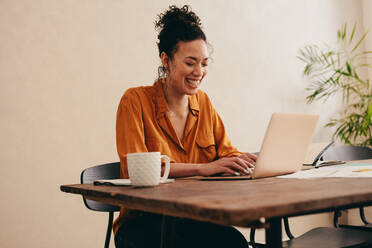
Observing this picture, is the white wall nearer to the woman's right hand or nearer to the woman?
the woman

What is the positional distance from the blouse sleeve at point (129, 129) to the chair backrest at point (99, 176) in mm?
169

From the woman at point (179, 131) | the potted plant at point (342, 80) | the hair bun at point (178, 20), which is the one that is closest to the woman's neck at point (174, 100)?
the woman at point (179, 131)

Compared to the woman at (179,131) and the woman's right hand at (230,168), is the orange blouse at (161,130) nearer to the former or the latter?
the woman at (179,131)

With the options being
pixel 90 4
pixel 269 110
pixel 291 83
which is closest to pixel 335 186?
pixel 90 4

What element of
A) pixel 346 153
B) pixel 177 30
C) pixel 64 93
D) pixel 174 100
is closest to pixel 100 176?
pixel 174 100

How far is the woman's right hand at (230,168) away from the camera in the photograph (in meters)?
1.23

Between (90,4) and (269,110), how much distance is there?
1.90m

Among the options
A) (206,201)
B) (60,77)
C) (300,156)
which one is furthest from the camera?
(60,77)

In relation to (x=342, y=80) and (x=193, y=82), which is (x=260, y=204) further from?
(x=342, y=80)

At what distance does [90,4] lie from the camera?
103 inches

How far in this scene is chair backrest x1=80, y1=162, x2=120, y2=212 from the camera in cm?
152

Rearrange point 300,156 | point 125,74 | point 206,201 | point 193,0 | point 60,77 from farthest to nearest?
point 193,0 → point 125,74 → point 60,77 → point 300,156 → point 206,201

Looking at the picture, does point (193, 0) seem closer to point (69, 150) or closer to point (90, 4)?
point (90, 4)

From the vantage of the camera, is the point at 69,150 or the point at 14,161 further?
the point at 69,150
